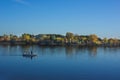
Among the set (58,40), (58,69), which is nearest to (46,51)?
(58,69)

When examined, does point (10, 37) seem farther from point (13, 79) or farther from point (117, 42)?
point (13, 79)

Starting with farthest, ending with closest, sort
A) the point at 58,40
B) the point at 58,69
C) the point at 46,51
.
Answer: the point at 58,40, the point at 46,51, the point at 58,69

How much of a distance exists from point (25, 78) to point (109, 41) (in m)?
119

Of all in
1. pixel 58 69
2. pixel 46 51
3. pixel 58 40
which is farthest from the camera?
pixel 58 40

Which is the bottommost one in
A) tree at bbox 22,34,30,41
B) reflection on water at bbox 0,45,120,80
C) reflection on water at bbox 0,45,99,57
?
reflection on water at bbox 0,45,120,80

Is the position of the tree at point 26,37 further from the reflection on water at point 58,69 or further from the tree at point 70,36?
the reflection on water at point 58,69

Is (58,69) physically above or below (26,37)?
below

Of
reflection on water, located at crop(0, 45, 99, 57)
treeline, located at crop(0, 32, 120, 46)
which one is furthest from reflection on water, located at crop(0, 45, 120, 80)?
treeline, located at crop(0, 32, 120, 46)

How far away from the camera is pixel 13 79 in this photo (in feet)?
75.0

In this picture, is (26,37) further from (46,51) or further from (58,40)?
(46,51)

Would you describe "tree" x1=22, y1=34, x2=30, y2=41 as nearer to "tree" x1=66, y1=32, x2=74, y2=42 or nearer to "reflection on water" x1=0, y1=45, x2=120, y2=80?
"tree" x1=66, y1=32, x2=74, y2=42

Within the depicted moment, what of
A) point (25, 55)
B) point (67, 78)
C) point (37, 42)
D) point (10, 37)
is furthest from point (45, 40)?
point (67, 78)

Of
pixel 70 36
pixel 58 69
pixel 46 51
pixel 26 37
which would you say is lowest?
pixel 58 69

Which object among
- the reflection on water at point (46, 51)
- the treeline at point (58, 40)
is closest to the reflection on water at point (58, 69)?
the reflection on water at point (46, 51)
